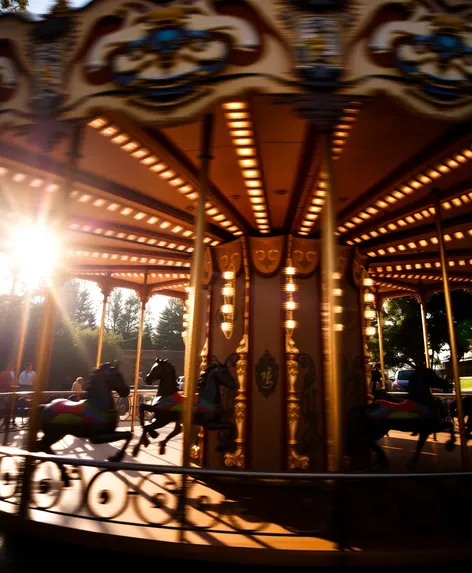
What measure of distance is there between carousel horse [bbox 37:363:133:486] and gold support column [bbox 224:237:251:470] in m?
1.53

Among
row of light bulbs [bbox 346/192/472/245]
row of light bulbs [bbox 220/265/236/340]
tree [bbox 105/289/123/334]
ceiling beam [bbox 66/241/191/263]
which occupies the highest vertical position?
tree [bbox 105/289/123/334]

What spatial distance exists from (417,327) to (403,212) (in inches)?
678

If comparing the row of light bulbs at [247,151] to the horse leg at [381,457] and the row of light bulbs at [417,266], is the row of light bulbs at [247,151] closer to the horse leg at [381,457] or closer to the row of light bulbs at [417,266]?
the horse leg at [381,457]

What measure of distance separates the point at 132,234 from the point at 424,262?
17.8 feet

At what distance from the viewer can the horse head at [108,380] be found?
4.96 m

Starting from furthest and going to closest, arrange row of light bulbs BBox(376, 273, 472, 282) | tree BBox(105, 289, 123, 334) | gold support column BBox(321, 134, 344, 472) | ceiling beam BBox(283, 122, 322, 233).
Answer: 1. tree BBox(105, 289, 123, 334)
2. row of light bulbs BBox(376, 273, 472, 282)
3. ceiling beam BBox(283, 122, 322, 233)
4. gold support column BBox(321, 134, 344, 472)

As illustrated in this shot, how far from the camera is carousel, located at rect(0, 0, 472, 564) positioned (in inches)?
116

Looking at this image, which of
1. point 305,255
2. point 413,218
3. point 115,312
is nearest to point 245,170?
point 305,255

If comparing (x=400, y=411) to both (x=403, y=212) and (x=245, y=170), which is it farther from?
(x=245, y=170)

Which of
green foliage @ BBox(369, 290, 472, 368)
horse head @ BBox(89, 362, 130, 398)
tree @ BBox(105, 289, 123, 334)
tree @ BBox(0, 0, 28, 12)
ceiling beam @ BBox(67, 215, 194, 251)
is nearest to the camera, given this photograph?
horse head @ BBox(89, 362, 130, 398)

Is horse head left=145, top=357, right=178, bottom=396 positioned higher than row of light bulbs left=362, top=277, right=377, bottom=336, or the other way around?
row of light bulbs left=362, top=277, right=377, bottom=336

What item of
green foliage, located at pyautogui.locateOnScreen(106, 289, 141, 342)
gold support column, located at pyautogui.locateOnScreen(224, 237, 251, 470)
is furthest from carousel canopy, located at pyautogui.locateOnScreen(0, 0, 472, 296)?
green foliage, located at pyautogui.locateOnScreen(106, 289, 141, 342)

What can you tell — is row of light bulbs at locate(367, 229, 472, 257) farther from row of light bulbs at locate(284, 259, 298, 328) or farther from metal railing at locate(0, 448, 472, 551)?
metal railing at locate(0, 448, 472, 551)

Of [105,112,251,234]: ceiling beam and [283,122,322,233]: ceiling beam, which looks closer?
[105,112,251,234]: ceiling beam
